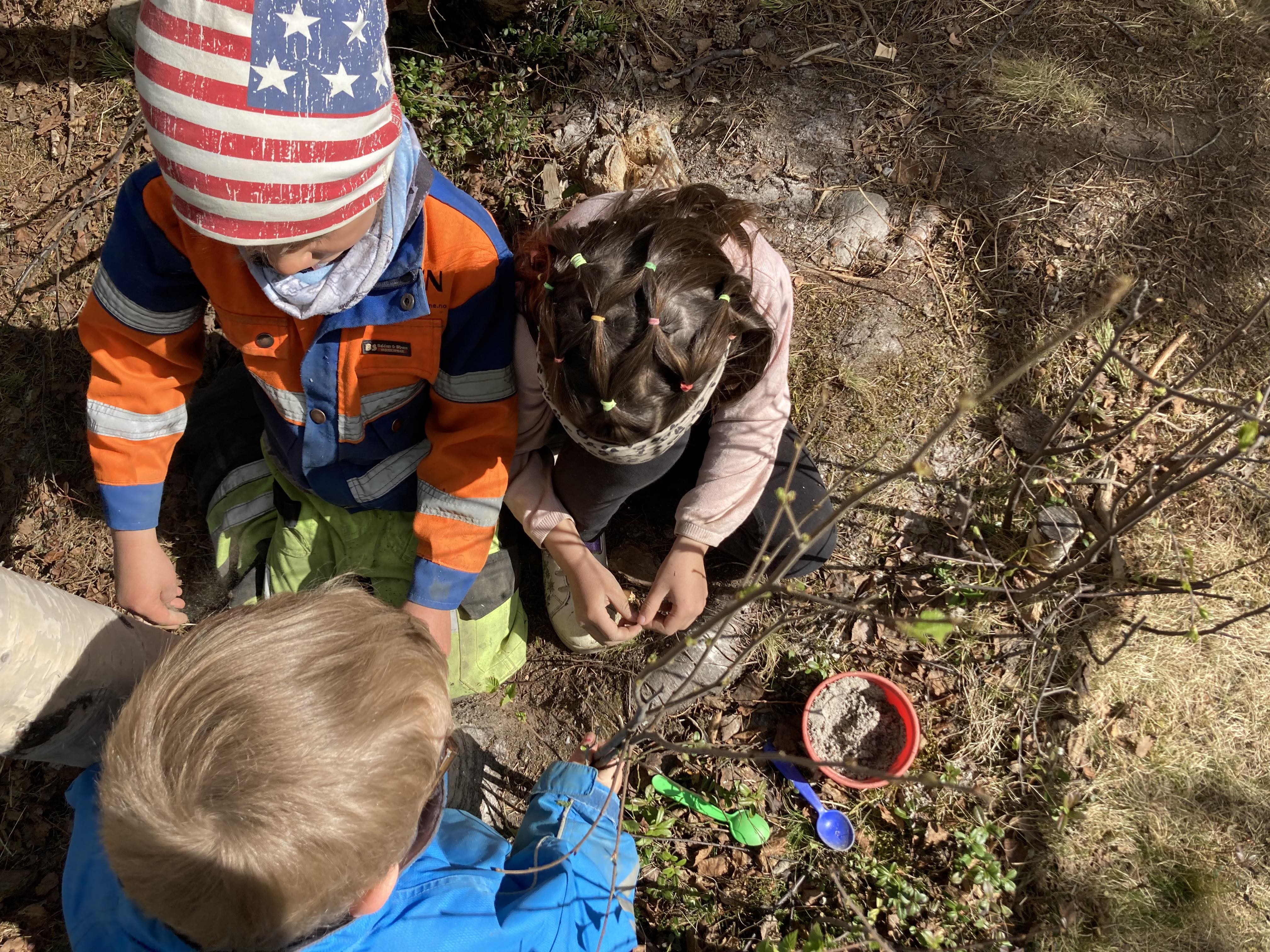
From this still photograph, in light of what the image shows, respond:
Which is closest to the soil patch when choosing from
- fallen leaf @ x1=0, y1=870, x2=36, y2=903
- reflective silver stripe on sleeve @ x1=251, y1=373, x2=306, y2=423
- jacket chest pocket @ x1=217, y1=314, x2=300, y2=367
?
reflective silver stripe on sleeve @ x1=251, y1=373, x2=306, y2=423

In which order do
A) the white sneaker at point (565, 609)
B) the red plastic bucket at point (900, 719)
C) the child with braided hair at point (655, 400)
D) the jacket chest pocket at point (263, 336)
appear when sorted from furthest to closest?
the white sneaker at point (565, 609) → the red plastic bucket at point (900, 719) → the jacket chest pocket at point (263, 336) → the child with braided hair at point (655, 400)

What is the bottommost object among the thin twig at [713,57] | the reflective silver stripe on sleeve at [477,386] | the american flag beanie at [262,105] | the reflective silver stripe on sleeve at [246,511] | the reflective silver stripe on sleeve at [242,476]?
the reflective silver stripe on sleeve at [246,511]

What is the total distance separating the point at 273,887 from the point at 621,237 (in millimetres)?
1484

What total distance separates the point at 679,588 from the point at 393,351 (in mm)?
1129

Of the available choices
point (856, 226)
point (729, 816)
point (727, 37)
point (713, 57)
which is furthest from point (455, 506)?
point (727, 37)

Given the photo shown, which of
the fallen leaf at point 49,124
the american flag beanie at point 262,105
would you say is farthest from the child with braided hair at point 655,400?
the fallen leaf at point 49,124

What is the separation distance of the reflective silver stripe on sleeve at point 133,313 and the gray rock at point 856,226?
239 cm

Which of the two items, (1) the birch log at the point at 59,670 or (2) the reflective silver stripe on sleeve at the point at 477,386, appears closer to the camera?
(1) the birch log at the point at 59,670

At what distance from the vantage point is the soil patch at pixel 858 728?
2.62m

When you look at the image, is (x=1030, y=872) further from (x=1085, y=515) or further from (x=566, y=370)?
(x=566, y=370)

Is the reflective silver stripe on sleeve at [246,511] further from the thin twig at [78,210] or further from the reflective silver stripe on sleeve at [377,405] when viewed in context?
the thin twig at [78,210]

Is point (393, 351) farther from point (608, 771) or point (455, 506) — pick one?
point (608, 771)

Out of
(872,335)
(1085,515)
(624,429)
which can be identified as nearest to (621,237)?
(624,429)

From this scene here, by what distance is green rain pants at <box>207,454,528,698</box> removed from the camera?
2605mm
